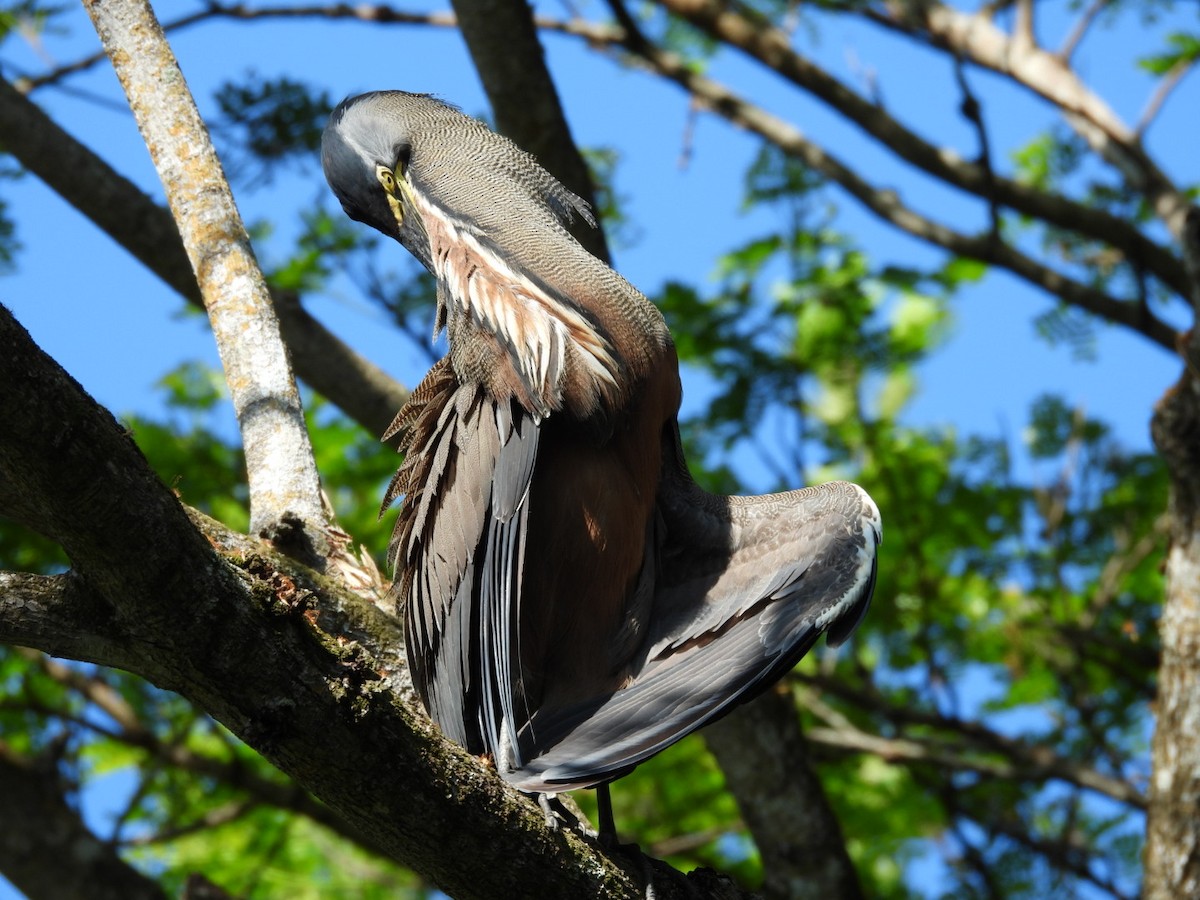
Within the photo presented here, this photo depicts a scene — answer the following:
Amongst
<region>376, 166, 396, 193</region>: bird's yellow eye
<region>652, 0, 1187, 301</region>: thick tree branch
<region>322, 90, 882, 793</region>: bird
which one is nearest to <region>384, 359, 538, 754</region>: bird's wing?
<region>322, 90, 882, 793</region>: bird

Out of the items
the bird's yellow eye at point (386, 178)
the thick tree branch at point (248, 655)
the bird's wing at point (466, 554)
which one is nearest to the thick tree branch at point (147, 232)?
the bird's yellow eye at point (386, 178)

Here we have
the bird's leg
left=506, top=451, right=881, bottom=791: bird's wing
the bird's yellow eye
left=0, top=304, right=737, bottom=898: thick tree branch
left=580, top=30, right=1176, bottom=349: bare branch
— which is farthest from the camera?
left=580, top=30, right=1176, bottom=349: bare branch

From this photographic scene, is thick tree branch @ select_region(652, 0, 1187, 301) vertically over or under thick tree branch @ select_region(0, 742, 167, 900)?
over

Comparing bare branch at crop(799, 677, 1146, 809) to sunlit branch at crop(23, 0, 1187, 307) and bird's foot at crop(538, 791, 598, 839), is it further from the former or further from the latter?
bird's foot at crop(538, 791, 598, 839)

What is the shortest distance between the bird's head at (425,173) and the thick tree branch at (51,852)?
338cm

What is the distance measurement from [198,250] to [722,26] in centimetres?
Answer: 472


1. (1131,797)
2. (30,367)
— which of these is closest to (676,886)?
(30,367)

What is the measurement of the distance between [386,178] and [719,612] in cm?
191

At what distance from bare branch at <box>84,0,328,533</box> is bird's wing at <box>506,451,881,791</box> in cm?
113

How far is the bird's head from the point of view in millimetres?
4258

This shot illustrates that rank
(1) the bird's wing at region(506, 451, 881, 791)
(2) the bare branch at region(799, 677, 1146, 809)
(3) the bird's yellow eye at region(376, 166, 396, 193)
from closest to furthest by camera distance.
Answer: (1) the bird's wing at region(506, 451, 881, 791) → (3) the bird's yellow eye at region(376, 166, 396, 193) → (2) the bare branch at region(799, 677, 1146, 809)

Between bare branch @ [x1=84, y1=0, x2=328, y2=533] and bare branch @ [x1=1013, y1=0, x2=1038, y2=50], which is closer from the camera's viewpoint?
bare branch @ [x1=84, y1=0, x2=328, y2=533]

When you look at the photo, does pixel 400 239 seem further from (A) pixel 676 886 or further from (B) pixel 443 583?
(A) pixel 676 886

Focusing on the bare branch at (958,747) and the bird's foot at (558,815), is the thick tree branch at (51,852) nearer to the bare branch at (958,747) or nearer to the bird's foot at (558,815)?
the bird's foot at (558,815)
